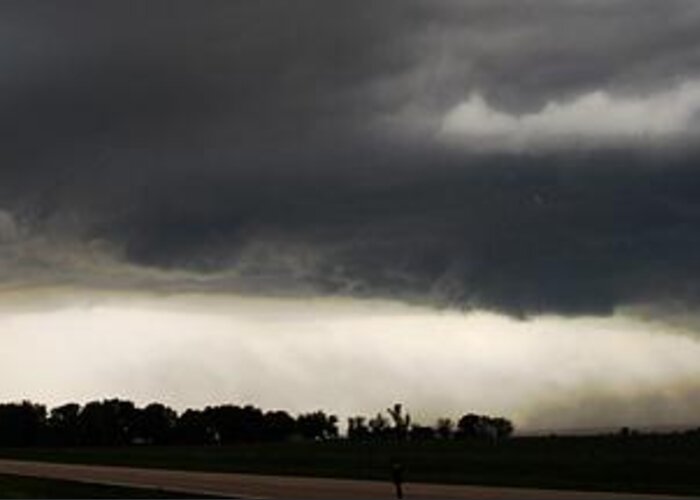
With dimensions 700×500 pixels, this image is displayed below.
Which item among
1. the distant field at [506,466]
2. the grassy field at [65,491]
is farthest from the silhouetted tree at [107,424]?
the grassy field at [65,491]

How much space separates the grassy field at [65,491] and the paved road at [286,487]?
187 centimetres

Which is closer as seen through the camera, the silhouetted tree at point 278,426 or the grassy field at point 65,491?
the grassy field at point 65,491

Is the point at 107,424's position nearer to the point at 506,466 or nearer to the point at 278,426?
the point at 278,426

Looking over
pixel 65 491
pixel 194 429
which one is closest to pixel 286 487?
pixel 65 491

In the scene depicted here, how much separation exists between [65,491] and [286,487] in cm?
896

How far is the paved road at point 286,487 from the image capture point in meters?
47.3

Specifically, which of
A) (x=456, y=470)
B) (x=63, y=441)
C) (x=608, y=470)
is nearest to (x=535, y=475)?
(x=608, y=470)

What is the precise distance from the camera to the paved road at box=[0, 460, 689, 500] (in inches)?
1861

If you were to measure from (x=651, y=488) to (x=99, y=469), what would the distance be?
1614 inches

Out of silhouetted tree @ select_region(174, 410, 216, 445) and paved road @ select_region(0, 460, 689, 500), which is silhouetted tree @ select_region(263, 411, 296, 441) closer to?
silhouetted tree @ select_region(174, 410, 216, 445)

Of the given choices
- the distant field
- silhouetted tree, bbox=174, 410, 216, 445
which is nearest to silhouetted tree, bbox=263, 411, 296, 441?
silhouetted tree, bbox=174, 410, 216, 445

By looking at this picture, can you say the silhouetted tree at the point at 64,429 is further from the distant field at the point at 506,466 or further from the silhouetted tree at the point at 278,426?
the distant field at the point at 506,466

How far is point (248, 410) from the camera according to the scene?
196375 mm

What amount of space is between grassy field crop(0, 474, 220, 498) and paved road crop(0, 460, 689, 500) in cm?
187
